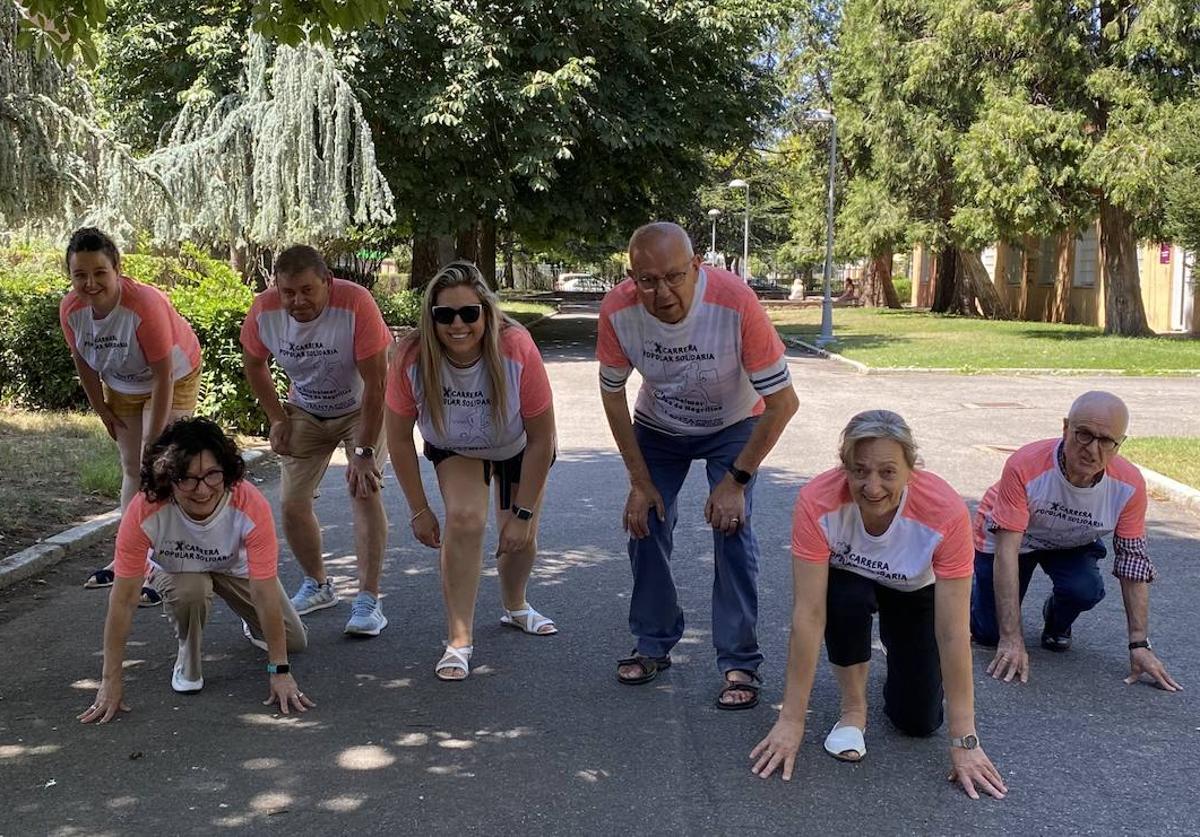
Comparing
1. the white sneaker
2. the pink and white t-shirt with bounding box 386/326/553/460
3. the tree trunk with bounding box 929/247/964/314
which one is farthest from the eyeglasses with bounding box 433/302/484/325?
the tree trunk with bounding box 929/247/964/314

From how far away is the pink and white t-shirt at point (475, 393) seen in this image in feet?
14.7

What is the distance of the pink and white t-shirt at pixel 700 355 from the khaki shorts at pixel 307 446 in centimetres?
154

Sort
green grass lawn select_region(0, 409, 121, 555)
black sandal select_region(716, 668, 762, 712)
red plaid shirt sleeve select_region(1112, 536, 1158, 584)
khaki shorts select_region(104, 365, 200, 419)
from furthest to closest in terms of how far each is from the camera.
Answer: green grass lawn select_region(0, 409, 121, 555)
khaki shorts select_region(104, 365, 200, 419)
red plaid shirt sleeve select_region(1112, 536, 1158, 584)
black sandal select_region(716, 668, 762, 712)

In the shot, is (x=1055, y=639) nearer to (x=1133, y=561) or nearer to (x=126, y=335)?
(x=1133, y=561)

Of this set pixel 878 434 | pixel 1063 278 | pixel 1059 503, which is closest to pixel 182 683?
pixel 878 434

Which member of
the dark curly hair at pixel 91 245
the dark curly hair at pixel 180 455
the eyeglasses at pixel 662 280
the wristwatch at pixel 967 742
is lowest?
the wristwatch at pixel 967 742

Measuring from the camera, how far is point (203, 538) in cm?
426

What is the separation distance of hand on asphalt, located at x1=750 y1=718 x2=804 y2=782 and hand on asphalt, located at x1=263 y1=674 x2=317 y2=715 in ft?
5.49

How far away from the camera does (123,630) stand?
13.4 feet

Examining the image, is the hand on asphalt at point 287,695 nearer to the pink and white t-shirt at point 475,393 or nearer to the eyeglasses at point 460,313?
the pink and white t-shirt at point 475,393

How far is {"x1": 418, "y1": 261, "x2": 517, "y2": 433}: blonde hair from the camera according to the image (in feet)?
14.4

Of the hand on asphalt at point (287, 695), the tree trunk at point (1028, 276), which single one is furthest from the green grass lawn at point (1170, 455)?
the tree trunk at point (1028, 276)

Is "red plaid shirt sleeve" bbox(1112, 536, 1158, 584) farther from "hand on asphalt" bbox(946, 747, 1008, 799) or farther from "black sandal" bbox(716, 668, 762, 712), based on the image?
"black sandal" bbox(716, 668, 762, 712)

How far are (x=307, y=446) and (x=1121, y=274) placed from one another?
25152 mm
